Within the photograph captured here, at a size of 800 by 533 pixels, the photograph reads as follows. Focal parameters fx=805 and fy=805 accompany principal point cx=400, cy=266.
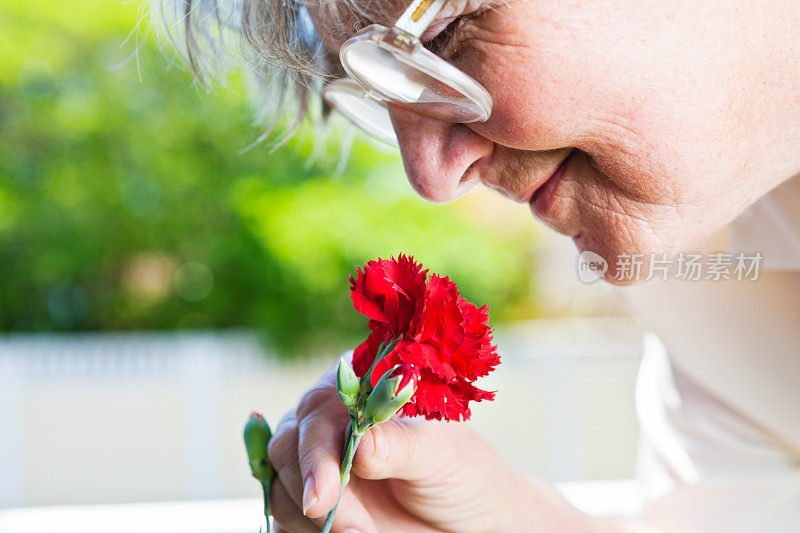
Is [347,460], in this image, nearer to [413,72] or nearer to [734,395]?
[413,72]

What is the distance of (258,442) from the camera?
57 centimetres

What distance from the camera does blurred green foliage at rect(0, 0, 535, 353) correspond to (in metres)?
4.11

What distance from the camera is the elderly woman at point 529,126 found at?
1.61 feet

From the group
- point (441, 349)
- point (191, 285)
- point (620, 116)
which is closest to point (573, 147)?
point (620, 116)

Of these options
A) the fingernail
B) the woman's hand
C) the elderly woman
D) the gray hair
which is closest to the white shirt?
the elderly woman

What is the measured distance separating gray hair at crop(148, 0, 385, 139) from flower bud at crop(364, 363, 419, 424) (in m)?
0.24

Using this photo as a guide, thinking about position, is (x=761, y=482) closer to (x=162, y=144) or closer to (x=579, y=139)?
(x=579, y=139)

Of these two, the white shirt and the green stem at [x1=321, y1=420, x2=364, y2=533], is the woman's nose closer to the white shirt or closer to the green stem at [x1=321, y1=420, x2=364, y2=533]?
the green stem at [x1=321, y1=420, x2=364, y2=533]

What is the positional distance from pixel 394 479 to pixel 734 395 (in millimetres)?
520

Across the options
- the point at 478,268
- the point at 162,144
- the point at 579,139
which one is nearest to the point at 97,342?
the point at 162,144

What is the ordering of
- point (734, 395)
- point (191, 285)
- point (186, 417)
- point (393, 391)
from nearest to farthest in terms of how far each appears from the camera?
point (393, 391)
point (734, 395)
point (186, 417)
point (191, 285)

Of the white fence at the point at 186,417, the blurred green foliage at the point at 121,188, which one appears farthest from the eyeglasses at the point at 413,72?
the blurred green foliage at the point at 121,188

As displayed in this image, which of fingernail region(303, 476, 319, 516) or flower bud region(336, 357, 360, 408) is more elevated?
flower bud region(336, 357, 360, 408)

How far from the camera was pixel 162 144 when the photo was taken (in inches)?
170
